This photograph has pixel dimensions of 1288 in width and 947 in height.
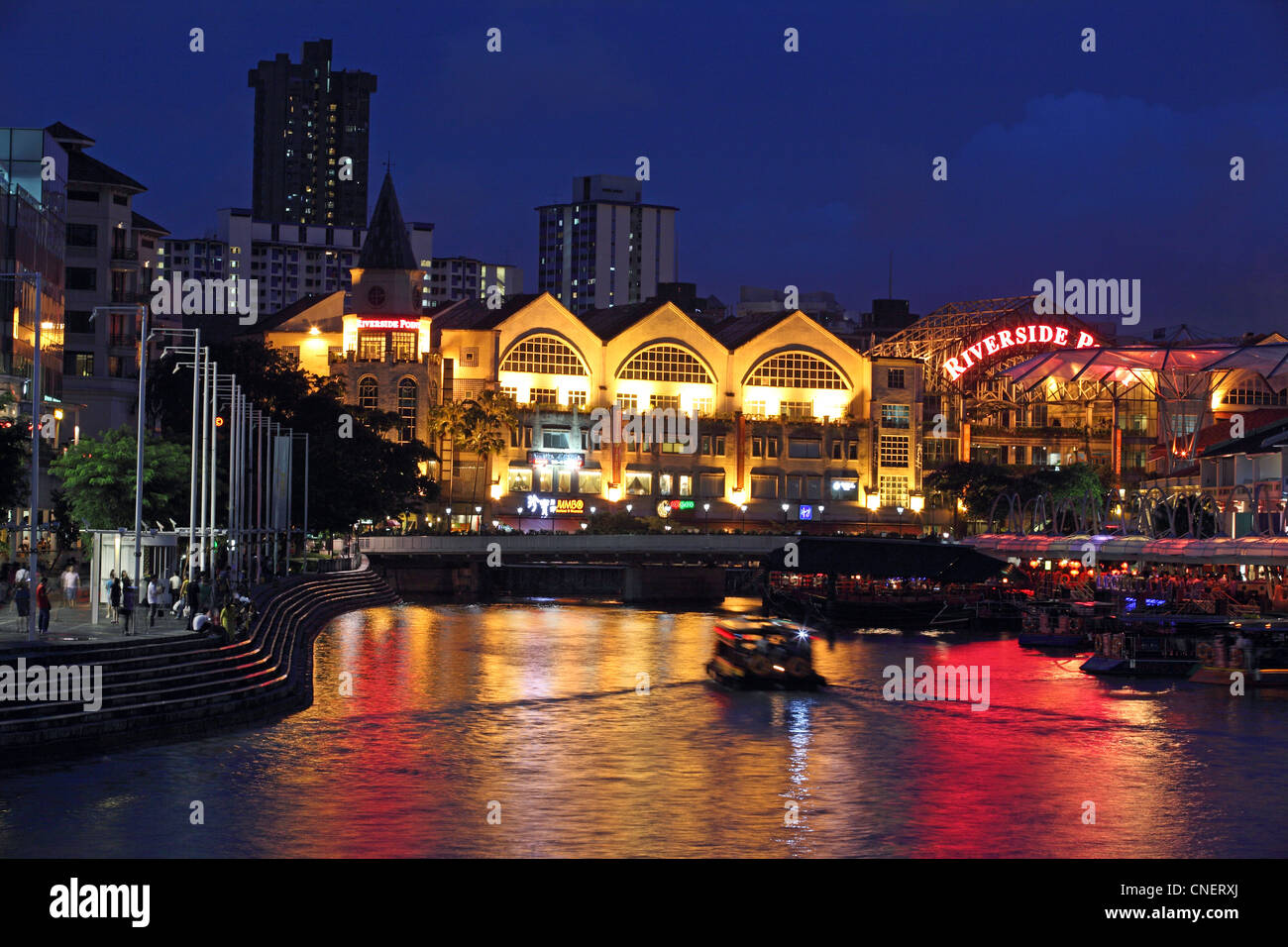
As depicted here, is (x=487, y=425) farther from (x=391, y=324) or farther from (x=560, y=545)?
(x=560, y=545)

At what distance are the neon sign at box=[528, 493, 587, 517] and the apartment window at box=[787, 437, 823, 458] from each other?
2122 centimetres

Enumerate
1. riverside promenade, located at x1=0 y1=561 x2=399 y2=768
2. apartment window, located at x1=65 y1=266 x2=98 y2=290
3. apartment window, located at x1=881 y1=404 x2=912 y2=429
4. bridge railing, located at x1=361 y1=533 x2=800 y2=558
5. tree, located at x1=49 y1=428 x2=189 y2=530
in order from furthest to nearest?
apartment window, located at x1=881 y1=404 x2=912 y2=429
apartment window, located at x1=65 y1=266 x2=98 y2=290
bridge railing, located at x1=361 y1=533 x2=800 y2=558
tree, located at x1=49 y1=428 x2=189 y2=530
riverside promenade, located at x1=0 y1=561 x2=399 y2=768

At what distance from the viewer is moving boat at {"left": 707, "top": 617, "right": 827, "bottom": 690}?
64.4m

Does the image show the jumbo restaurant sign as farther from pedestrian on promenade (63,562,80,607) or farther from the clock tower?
pedestrian on promenade (63,562,80,607)

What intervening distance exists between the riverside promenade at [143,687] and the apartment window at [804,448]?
9724cm

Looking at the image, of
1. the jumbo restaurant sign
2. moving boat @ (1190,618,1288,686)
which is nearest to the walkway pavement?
moving boat @ (1190,618,1288,686)

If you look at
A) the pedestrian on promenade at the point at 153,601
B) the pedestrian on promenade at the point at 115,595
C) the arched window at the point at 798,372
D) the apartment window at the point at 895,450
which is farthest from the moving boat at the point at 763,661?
the apartment window at the point at 895,450

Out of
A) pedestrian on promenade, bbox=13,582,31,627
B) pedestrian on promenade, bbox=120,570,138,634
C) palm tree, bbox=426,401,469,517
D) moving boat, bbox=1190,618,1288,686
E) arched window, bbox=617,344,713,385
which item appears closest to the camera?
pedestrian on promenade, bbox=120,570,138,634

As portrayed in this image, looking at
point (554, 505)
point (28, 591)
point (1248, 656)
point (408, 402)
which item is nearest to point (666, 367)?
point (554, 505)

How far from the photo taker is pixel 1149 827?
129 ft

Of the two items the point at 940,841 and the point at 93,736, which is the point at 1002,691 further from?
the point at 93,736
